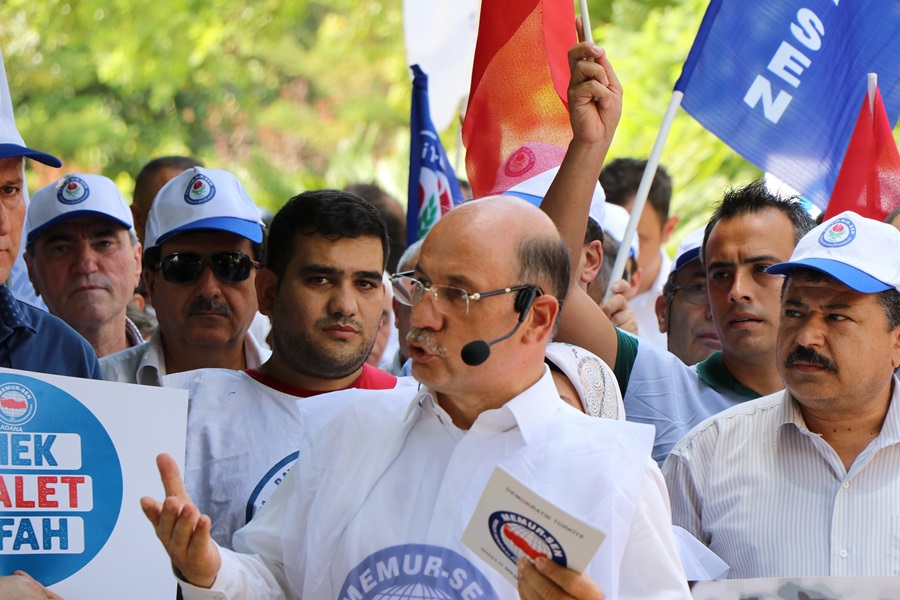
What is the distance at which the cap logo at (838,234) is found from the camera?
12.1ft

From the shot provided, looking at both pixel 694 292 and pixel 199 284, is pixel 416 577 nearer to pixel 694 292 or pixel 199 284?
pixel 199 284

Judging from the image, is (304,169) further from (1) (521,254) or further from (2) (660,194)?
(1) (521,254)

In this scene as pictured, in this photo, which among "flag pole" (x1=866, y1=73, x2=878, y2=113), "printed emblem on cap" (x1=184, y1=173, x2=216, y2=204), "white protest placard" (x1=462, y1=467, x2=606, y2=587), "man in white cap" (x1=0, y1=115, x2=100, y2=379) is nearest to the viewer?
"white protest placard" (x1=462, y1=467, x2=606, y2=587)

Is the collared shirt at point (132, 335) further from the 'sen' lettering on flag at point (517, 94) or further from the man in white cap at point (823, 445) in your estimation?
the man in white cap at point (823, 445)

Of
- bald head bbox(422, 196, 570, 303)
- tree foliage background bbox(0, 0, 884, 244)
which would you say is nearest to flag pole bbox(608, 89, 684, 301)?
bald head bbox(422, 196, 570, 303)

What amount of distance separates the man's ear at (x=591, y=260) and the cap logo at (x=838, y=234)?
0.91 meters

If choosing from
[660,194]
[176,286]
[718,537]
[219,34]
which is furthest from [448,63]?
[219,34]

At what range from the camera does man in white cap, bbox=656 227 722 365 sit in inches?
212

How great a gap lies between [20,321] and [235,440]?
69 cm

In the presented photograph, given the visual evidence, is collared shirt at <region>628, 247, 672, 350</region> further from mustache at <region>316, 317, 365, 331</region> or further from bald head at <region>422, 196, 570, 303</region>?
bald head at <region>422, 196, 570, 303</region>

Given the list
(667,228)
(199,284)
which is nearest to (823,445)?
(199,284)

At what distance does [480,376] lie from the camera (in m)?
3.00

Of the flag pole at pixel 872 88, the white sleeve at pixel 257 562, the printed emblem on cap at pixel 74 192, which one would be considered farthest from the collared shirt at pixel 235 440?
the flag pole at pixel 872 88

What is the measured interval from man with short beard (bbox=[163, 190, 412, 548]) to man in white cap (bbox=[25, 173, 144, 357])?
1.09m
